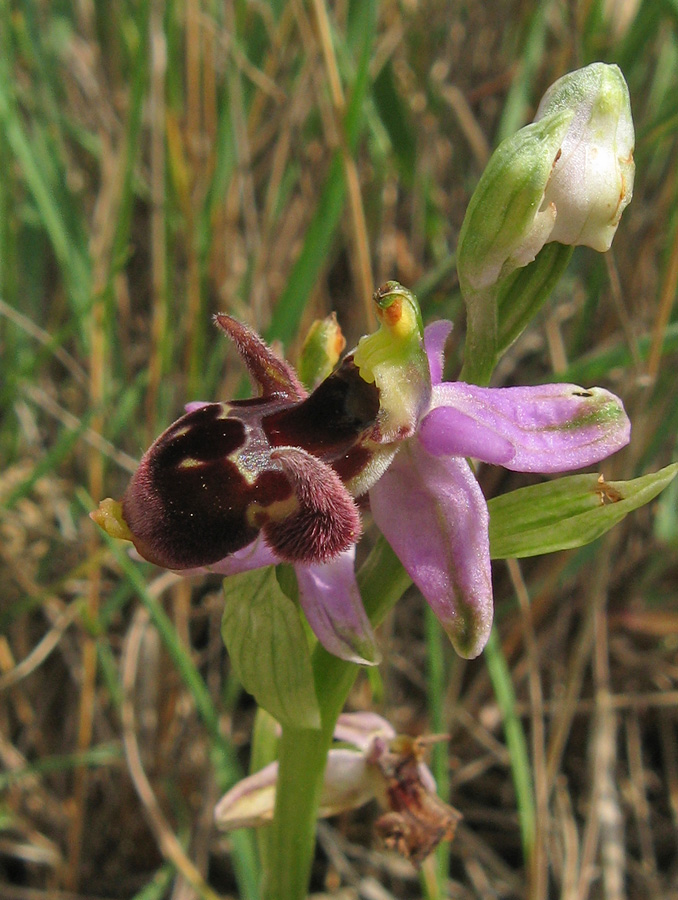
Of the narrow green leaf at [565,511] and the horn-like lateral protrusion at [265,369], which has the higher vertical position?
the horn-like lateral protrusion at [265,369]

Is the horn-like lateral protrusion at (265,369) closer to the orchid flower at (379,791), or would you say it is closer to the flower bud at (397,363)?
the flower bud at (397,363)

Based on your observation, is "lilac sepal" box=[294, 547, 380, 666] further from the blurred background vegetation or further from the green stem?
the blurred background vegetation

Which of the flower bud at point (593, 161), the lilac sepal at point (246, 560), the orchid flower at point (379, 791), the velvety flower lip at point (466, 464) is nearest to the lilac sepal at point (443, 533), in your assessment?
the velvety flower lip at point (466, 464)

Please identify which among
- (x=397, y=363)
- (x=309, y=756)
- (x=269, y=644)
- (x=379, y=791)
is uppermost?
(x=397, y=363)

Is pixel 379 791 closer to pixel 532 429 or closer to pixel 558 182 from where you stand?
pixel 532 429

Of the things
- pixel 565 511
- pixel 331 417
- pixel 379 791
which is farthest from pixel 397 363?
pixel 379 791

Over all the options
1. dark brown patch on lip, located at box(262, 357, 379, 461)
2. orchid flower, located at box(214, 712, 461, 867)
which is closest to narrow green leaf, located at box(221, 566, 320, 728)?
dark brown patch on lip, located at box(262, 357, 379, 461)

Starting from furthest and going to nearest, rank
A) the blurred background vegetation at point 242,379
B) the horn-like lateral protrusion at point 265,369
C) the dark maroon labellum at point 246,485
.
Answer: the blurred background vegetation at point 242,379, the horn-like lateral protrusion at point 265,369, the dark maroon labellum at point 246,485
